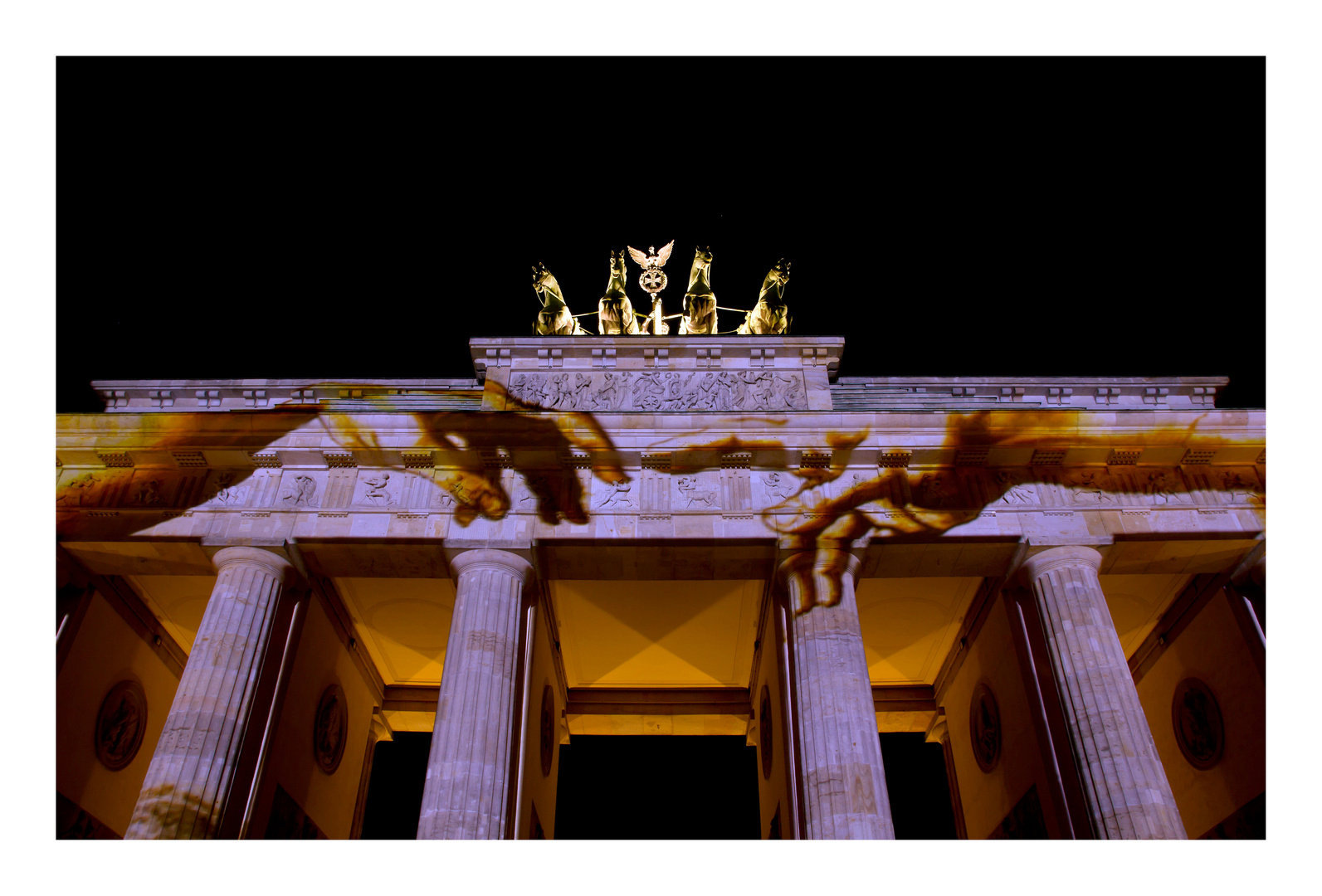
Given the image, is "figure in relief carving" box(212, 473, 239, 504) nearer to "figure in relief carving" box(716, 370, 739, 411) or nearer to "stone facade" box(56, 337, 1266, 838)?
"stone facade" box(56, 337, 1266, 838)

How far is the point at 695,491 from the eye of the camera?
1300 cm

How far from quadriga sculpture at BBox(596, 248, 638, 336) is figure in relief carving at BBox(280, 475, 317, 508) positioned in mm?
6366

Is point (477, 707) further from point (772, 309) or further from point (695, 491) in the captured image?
point (772, 309)

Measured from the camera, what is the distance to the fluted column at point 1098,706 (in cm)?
1012

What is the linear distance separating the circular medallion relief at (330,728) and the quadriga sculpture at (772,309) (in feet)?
35.1

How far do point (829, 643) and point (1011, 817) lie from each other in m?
5.31

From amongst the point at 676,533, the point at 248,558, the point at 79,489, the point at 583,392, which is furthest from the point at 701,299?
the point at 79,489

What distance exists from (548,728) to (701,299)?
9.18 m

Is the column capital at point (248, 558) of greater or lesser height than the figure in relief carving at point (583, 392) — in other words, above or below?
below

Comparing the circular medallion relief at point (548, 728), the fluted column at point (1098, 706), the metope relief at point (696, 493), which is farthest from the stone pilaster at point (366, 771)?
the fluted column at point (1098, 706)

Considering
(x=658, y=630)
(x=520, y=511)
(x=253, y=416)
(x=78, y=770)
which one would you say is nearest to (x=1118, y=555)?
(x=658, y=630)

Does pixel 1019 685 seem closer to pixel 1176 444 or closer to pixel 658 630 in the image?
pixel 1176 444

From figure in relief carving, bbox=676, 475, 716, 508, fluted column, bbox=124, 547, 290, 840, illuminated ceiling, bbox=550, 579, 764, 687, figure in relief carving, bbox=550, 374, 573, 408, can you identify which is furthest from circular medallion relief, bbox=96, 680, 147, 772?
figure in relief carving, bbox=676, 475, 716, 508

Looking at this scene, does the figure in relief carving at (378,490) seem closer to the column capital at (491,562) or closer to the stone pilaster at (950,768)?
the column capital at (491,562)
